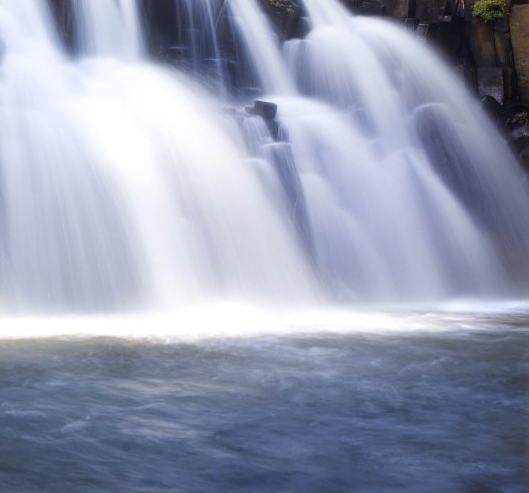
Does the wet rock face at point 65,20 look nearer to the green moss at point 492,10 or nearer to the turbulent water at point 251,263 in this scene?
the turbulent water at point 251,263

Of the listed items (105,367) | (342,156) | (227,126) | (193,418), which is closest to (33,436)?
(193,418)

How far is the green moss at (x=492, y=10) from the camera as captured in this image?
17.8 metres

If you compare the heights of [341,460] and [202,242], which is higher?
[202,242]

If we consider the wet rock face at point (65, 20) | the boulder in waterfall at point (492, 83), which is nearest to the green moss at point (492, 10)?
the boulder in waterfall at point (492, 83)

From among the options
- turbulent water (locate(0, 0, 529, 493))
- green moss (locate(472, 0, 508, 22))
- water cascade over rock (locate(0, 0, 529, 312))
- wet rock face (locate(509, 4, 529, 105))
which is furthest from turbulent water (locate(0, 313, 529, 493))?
green moss (locate(472, 0, 508, 22))

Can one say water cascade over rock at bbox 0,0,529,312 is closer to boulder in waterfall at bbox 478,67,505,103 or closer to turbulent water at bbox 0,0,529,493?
turbulent water at bbox 0,0,529,493

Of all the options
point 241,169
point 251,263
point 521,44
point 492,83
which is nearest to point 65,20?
point 241,169

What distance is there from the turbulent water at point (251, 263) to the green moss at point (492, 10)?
1.34 m

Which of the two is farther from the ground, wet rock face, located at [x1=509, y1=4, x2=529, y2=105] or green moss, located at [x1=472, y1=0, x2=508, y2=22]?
green moss, located at [x1=472, y1=0, x2=508, y2=22]

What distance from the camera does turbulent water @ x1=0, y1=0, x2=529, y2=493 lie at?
6039mm

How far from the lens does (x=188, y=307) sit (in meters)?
11.0

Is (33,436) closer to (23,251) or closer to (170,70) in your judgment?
(23,251)

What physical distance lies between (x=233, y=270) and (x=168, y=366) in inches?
153

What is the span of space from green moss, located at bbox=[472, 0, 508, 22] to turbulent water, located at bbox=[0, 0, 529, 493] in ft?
4.41
